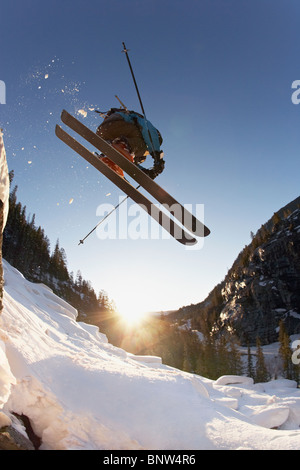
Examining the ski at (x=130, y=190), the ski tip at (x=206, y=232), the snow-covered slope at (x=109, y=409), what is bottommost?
the snow-covered slope at (x=109, y=409)

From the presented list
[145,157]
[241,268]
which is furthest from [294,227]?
[145,157]

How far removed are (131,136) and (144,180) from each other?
4.94 feet

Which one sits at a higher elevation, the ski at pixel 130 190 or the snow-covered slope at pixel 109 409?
the ski at pixel 130 190

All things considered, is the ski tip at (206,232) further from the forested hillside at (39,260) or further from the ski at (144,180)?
the forested hillside at (39,260)

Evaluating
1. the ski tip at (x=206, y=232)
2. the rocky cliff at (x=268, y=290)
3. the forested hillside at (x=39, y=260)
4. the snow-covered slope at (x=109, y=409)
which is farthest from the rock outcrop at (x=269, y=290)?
the snow-covered slope at (x=109, y=409)

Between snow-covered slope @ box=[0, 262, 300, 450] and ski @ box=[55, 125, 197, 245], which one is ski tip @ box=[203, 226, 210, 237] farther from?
snow-covered slope @ box=[0, 262, 300, 450]

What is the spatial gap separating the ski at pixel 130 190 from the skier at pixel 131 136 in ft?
1.36

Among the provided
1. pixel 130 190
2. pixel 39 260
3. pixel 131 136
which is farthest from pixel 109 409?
pixel 39 260

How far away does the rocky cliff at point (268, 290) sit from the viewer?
67500 millimetres

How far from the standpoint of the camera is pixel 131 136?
20.0ft

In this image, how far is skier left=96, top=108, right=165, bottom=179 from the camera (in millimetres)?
5969

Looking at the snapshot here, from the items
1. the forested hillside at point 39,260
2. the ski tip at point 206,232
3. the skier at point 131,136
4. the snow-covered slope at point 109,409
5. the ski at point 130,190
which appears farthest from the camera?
the forested hillside at point 39,260

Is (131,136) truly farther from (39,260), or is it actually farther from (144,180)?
(39,260)
